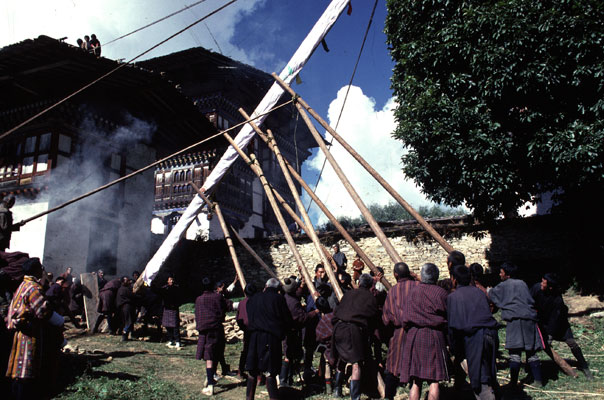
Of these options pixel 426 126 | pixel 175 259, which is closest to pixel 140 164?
pixel 175 259

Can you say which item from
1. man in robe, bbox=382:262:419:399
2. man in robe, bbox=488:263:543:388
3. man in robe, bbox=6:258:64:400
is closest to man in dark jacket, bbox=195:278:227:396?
man in robe, bbox=6:258:64:400

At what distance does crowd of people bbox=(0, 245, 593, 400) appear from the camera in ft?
16.4

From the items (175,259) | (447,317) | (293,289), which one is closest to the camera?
(447,317)

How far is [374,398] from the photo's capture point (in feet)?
20.2

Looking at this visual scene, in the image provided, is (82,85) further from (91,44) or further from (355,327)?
(355,327)

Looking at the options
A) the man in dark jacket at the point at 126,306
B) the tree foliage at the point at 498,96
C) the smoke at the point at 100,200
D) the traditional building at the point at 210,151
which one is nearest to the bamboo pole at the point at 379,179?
the tree foliage at the point at 498,96

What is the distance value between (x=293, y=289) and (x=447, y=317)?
309 centimetres

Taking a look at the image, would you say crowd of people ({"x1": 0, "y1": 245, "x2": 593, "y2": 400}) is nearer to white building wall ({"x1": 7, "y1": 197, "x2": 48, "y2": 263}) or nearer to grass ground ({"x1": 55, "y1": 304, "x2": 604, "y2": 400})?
grass ground ({"x1": 55, "y1": 304, "x2": 604, "y2": 400})

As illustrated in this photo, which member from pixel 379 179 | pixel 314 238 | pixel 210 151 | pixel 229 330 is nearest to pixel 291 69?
pixel 379 179

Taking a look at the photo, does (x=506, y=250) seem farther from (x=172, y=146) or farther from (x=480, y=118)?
(x=172, y=146)

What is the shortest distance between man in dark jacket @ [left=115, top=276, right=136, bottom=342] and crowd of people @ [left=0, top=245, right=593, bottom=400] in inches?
162

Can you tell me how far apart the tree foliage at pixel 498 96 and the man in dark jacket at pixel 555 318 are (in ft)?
12.0

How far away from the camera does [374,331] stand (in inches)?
247

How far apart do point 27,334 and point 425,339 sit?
4.92m
